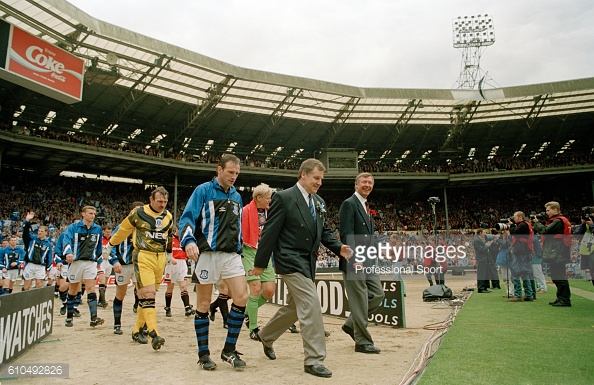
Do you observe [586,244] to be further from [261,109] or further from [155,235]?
[261,109]

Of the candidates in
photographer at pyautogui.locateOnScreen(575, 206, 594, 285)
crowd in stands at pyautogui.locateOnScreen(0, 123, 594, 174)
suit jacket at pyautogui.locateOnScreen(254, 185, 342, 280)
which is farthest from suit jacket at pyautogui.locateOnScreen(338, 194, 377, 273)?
crowd in stands at pyautogui.locateOnScreen(0, 123, 594, 174)

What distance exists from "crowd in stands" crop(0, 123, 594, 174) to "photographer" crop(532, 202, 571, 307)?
27731mm

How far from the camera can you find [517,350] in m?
4.53

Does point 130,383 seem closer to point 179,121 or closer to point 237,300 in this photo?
point 237,300

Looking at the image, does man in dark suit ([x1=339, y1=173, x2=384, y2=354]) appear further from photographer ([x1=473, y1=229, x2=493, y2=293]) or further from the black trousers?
photographer ([x1=473, y1=229, x2=493, y2=293])

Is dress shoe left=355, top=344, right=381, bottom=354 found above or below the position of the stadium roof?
below

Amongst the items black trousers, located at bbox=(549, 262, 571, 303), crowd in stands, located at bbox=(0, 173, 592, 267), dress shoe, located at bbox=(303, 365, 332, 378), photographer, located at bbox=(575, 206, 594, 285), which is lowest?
dress shoe, located at bbox=(303, 365, 332, 378)

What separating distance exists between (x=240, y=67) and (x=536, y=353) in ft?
79.5

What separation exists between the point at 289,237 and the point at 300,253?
0.65ft

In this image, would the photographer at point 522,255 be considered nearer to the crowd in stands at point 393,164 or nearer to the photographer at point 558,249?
the photographer at point 558,249

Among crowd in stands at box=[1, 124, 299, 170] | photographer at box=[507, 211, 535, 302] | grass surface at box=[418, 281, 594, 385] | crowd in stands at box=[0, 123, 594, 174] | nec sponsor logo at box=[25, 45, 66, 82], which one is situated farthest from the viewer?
crowd in stands at box=[0, 123, 594, 174]

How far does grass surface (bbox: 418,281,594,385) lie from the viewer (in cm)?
350

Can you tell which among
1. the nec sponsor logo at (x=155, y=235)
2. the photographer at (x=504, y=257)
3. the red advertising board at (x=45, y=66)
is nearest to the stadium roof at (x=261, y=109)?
the red advertising board at (x=45, y=66)

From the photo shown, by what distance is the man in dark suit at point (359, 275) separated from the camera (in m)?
4.90
